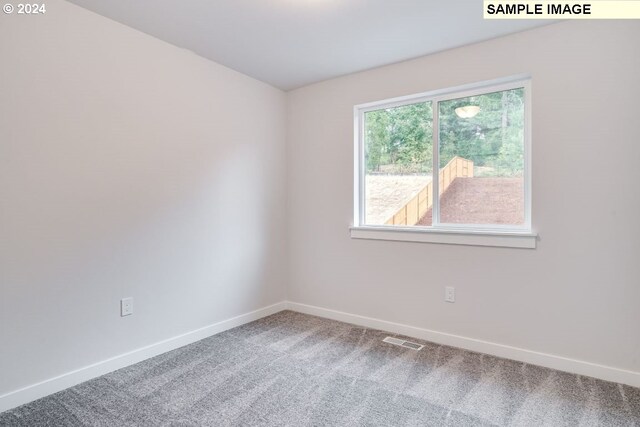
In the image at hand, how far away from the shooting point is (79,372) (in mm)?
2143

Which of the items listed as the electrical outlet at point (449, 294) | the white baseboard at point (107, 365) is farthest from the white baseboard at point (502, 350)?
the white baseboard at point (107, 365)

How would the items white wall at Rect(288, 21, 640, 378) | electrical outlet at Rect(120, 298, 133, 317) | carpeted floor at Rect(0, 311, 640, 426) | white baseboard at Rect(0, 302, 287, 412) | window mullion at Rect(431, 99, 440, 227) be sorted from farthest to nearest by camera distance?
window mullion at Rect(431, 99, 440, 227), electrical outlet at Rect(120, 298, 133, 317), white wall at Rect(288, 21, 640, 378), white baseboard at Rect(0, 302, 287, 412), carpeted floor at Rect(0, 311, 640, 426)

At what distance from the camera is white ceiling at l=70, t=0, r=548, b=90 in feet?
7.00

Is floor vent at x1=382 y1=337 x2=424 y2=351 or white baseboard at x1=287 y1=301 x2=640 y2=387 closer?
white baseboard at x1=287 y1=301 x2=640 y2=387

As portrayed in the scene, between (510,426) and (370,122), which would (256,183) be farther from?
(510,426)

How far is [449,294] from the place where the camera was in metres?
2.74

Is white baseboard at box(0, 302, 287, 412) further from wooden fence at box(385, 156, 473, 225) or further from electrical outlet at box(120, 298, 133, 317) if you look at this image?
wooden fence at box(385, 156, 473, 225)

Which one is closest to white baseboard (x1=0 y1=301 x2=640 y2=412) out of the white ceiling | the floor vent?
the floor vent

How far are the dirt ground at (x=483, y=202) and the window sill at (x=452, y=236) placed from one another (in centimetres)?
15

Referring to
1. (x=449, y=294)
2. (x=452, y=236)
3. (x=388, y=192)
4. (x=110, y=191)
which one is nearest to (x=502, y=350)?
(x=449, y=294)

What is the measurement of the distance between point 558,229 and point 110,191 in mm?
2894

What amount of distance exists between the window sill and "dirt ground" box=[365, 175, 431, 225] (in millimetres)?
173

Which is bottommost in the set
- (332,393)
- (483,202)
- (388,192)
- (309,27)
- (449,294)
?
(332,393)

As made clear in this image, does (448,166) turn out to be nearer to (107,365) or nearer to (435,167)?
(435,167)
